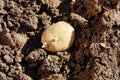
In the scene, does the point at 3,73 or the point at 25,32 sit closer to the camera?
the point at 3,73

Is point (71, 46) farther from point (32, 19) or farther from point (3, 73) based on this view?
point (3, 73)

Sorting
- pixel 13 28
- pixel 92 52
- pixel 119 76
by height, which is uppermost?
pixel 13 28

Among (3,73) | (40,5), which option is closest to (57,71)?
(3,73)
